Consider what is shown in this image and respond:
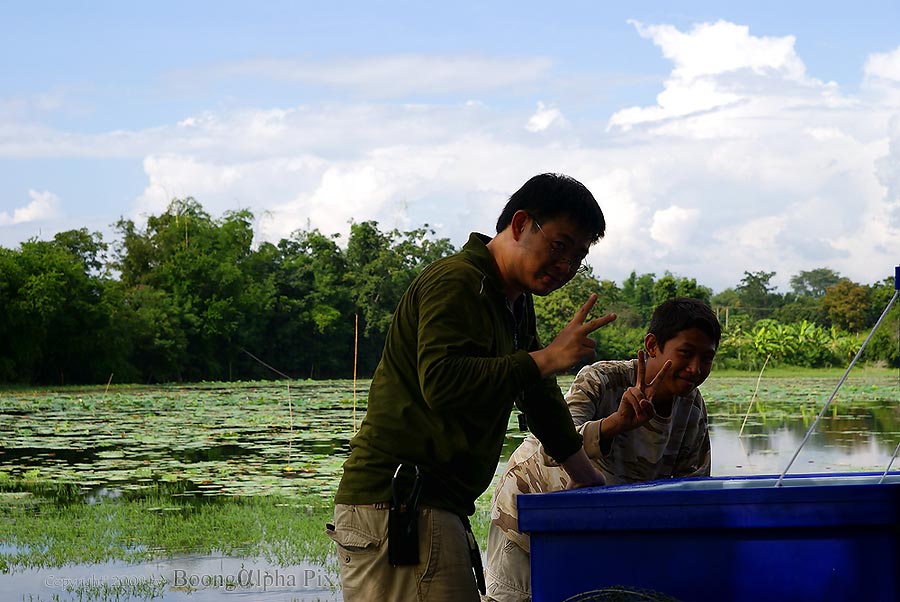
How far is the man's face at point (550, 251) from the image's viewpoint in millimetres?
2209

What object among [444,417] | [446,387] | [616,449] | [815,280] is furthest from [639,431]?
[815,280]

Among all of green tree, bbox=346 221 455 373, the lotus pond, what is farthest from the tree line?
the lotus pond

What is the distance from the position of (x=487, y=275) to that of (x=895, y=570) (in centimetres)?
88

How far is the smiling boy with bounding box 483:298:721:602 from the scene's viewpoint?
2748 mm

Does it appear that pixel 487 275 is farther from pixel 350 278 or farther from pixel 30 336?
pixel 350 278

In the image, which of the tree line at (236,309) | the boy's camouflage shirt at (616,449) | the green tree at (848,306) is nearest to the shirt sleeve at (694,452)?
the boy's camouflage shirt at (616,449)

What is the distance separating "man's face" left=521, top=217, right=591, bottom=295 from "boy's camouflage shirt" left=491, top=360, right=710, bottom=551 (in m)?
0.61

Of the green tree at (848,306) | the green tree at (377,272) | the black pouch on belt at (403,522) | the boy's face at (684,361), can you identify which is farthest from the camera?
the green tree at (848,306)

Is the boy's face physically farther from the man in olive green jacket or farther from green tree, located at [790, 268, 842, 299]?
green tree, located at [790, 268, 842, 299]

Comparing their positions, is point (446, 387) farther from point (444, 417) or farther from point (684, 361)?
point (684, 361)

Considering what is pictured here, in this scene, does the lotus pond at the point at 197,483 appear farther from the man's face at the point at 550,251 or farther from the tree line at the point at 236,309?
the tree line at the point at 236,309

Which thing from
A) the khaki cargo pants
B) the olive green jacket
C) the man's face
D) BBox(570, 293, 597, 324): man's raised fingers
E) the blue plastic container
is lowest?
the khaki cargo pants

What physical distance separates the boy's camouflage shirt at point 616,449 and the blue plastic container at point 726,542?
2.70 ft

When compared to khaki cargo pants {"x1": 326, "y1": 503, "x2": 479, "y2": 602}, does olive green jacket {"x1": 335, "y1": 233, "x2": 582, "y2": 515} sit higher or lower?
higher
